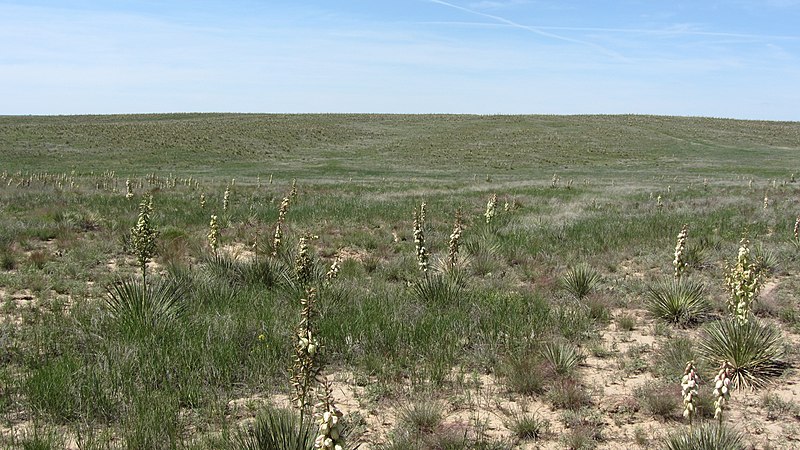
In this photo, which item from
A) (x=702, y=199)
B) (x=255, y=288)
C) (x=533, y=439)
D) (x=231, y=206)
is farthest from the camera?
(x=702, y=199)

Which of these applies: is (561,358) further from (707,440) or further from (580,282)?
(580,282)

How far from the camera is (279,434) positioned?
372 centimetres

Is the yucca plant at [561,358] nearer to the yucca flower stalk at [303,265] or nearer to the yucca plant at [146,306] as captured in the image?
the yucca flower stalk at [303,265]

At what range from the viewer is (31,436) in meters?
3.96

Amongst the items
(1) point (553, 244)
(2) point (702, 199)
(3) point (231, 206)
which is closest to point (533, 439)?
(1) point (553, 244)

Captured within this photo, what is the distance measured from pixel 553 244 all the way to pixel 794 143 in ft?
231

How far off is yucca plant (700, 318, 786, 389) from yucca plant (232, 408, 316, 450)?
3.83 meters

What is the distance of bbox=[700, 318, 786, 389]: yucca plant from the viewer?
545 cm

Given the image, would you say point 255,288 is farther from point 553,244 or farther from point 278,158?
point 278,158

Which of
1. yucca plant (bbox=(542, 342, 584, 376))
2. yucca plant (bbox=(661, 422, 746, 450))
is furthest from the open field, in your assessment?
yucca plant (bbox=(661, 422, 746, 450))

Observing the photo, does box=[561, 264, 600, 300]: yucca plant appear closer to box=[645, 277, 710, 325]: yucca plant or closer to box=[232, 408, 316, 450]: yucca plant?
box=[645, 277, 710, 325]: yucca plant

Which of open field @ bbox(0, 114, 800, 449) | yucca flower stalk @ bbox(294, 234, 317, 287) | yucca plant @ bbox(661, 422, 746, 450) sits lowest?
open field @ bbox(0, 114, 800, 449)

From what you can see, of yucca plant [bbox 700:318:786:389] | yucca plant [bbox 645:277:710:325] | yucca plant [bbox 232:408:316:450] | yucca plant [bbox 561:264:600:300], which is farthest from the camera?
yucca plant [bbox 561:264:600:300]

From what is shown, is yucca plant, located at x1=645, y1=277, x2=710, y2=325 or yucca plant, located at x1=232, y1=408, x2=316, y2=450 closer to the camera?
yucca plant, located at x1=232, y1=408, x2=316, y2=450
